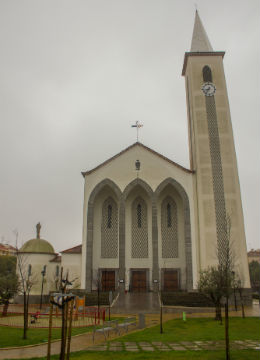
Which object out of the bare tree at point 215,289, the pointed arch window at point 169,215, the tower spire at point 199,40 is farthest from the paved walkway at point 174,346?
the tower spire at point 199,40

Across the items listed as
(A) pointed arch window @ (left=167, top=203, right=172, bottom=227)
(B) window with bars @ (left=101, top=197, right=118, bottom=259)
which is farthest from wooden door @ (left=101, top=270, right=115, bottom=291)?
(A) pointed arch window @ (left=167, top=203, right=172, bottom=227)

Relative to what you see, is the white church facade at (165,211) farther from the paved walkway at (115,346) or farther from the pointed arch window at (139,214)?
the paved walkway at (115,346)

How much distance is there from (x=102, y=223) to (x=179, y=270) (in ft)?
33.1

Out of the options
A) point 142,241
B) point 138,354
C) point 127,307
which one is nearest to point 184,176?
point 142,241

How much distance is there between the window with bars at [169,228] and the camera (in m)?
34.7

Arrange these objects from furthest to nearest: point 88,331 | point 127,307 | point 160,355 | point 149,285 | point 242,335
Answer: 1. point 149,285
2. point 127,307
3. point 88,331
4. point 242,335
5. point 160,355

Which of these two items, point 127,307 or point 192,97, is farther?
point 192,97

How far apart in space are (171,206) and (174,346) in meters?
25.2

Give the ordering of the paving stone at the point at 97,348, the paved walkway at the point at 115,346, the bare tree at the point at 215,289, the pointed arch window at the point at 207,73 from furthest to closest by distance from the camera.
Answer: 1. the pointed arch window at the point at 207,73
2. the bare tree at the point at 215,289
3. the paving stone at the point at 97,348
4. the paved walkway at the point at 115,346

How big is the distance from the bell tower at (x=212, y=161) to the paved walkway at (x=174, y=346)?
56.1 feet

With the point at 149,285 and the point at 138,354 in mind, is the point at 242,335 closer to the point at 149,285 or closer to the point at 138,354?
the point at 138,354

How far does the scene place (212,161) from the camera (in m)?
32.9

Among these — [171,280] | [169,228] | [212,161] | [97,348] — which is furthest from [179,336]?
[212,161]

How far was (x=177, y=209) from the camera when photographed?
3572cm
